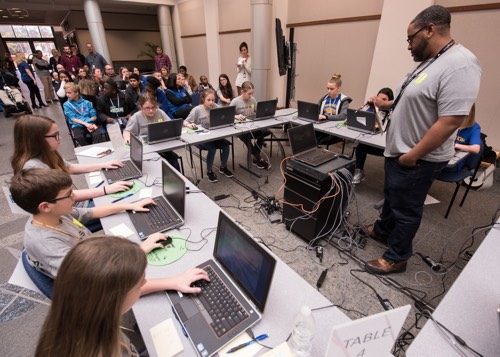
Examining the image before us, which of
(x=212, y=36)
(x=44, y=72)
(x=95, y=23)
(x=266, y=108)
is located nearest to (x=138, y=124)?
(x=266, y=108)

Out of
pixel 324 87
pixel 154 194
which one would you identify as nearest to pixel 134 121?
pixel 154 194

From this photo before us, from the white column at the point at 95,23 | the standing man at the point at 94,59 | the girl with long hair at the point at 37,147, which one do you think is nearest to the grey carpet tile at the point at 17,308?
the girl with long hair at the point at 37,147

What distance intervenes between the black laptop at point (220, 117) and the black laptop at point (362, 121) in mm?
1582

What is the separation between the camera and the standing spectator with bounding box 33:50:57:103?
7826 mm

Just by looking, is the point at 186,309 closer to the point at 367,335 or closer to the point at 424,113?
the point at 367,335

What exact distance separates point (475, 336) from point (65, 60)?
10688 millimetres

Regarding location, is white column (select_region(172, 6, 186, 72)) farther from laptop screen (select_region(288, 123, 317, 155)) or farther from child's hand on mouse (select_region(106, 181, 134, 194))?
child's hand on mouse (select_region(106, 181, 134, 194))

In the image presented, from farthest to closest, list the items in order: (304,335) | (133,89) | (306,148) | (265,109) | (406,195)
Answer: (133,89) < (265,109) < (306,148) < (406,195) < (304,335)

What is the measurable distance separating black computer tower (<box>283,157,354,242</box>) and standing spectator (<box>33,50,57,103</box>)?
9.49m

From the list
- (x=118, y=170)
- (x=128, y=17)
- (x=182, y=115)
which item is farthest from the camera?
(x=128, y=17)

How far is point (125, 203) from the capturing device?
5.48 ft

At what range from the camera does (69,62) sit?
8.05 metres

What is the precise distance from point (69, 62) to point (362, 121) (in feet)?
30.3

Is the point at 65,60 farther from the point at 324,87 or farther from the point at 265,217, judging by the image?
the point at 265,217
